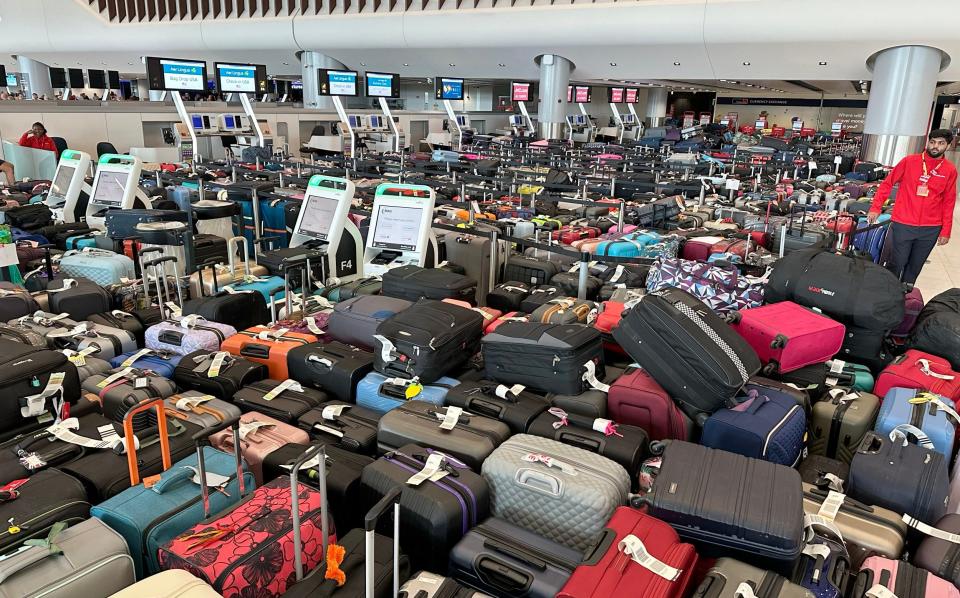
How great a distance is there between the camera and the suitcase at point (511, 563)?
2.12 m

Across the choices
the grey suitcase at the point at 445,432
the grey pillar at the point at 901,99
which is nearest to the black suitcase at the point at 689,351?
the grey suitcase at the point at 445,432

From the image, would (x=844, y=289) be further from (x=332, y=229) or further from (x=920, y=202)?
(x=332, y=229)

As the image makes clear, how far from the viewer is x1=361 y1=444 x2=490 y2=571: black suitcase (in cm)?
228

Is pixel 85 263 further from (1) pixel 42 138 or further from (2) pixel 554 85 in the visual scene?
(2) pixel 554 85

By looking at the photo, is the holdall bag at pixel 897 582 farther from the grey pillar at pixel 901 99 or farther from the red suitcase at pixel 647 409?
the grey pillar at pixel 901 99

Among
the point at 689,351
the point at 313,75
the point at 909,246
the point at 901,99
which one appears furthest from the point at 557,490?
the point at 313,75

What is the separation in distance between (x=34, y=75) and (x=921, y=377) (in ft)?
103

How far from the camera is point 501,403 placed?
305cm

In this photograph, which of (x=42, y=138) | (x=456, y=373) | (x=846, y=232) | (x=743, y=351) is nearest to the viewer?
(x=743, y=351)

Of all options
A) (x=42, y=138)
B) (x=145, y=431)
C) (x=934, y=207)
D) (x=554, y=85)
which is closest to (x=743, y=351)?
(x=145, y=431)

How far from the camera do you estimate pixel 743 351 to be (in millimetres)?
3107

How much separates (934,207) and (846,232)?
2.95ft

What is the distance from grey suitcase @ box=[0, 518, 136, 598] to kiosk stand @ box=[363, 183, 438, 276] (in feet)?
10.9

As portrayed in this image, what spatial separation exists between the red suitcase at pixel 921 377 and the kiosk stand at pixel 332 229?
386 cm
